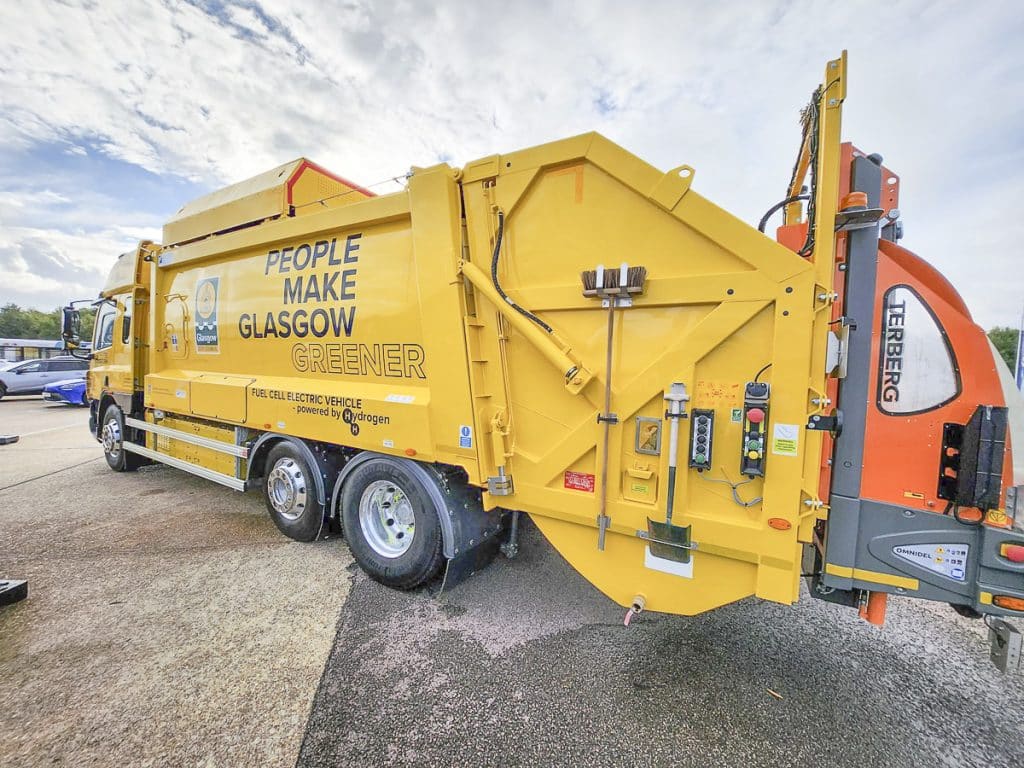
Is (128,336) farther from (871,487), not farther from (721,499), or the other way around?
(871,487)

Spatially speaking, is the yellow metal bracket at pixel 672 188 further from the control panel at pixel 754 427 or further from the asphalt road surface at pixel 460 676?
the asphalt road surface at pixel 460 676

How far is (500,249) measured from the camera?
2.81 m

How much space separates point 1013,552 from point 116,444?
9.46 meters

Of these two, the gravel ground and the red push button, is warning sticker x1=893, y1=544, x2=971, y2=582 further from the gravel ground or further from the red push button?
the gravel ground

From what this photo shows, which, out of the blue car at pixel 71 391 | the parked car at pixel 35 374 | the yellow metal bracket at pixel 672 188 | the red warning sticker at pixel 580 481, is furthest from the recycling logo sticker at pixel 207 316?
the parked car at pixel 35 374

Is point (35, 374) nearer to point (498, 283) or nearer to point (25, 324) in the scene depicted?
point (498, 283)

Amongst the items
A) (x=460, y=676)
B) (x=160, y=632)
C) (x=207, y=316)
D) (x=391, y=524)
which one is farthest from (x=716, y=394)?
(x=207, y=316)

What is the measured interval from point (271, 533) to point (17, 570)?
6.14 ft

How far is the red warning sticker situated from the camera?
8.80 feet

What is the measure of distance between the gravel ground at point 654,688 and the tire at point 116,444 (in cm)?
570

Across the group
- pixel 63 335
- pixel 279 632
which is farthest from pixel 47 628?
pixel 63 335

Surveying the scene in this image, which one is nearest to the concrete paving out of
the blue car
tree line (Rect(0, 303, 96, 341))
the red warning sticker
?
the red warning sticker

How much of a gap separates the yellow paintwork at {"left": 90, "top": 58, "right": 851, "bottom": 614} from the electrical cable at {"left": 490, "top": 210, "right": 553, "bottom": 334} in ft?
0.11

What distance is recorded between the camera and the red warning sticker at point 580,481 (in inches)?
106
